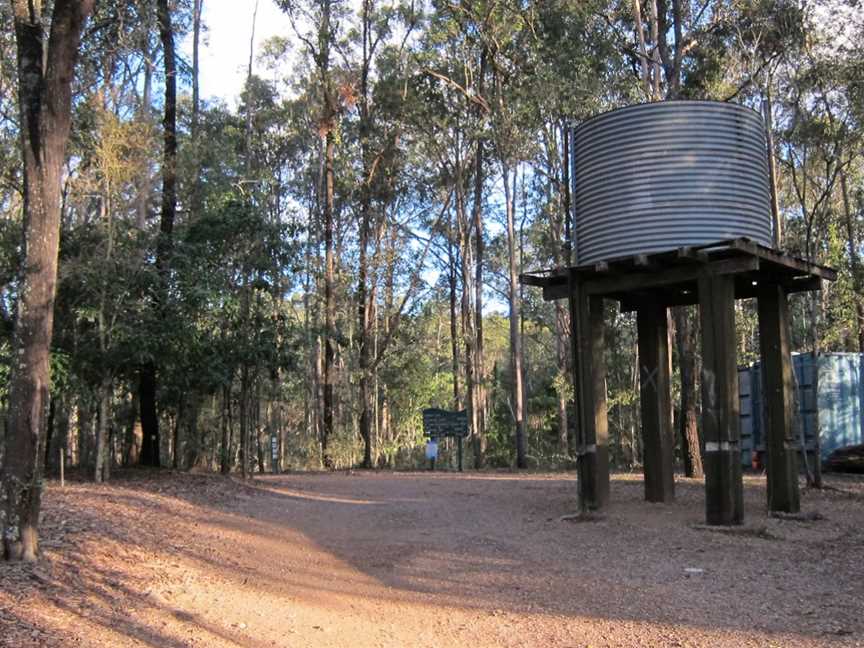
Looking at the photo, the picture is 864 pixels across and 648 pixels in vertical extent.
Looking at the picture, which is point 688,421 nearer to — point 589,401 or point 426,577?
point 589,401

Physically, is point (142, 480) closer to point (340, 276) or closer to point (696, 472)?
point (696, 472)

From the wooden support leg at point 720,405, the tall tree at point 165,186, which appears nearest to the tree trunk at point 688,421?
the wooden support leg at point 720,405

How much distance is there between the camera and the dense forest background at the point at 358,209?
1569 cm

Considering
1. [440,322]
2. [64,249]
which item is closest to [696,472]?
[64,249]

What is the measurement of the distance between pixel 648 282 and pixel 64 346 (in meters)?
11.3

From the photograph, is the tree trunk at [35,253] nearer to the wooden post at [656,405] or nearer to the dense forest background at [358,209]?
the dense forest background at [358,209]

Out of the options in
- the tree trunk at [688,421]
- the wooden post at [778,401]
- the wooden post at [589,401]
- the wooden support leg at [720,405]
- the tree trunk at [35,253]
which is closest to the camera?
the tree trunk at [35,253]

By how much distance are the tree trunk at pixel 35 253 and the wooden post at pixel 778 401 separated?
999 cm

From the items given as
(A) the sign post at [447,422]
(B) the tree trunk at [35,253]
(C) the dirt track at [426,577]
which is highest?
(B) the tree trunk at [35,253]

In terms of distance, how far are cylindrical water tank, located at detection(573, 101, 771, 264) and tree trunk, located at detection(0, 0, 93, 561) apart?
23.9ft

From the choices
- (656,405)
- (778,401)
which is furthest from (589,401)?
(778,401)

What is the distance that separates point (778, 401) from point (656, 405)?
198 centimetres

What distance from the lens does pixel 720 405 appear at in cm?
1055

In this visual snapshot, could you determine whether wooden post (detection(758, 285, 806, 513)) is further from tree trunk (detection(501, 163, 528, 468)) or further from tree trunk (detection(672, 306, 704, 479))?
tree trunk (detection(501, 163, 528, 468))
